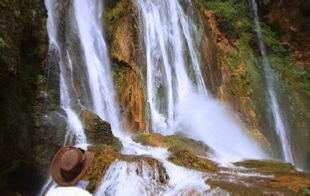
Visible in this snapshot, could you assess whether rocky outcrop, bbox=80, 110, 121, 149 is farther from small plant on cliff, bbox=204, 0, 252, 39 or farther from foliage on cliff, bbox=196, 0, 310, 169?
small plant on cliff, bbox=204, 0, 252, 39

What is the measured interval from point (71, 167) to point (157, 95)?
10.8 m

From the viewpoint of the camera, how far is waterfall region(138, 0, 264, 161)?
1318cm

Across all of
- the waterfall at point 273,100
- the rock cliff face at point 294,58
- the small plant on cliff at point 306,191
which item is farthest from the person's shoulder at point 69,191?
the rock cliff face at point 294,58

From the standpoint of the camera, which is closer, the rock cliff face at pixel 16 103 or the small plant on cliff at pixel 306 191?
the small plant on cliff at pixel 306 191

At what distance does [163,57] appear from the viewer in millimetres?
14727

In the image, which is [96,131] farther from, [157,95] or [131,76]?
[157,95]

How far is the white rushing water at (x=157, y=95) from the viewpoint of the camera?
249 inches

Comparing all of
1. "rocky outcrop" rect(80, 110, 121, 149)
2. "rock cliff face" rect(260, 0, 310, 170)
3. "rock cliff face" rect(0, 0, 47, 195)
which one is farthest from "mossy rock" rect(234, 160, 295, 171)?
"rock cliff face" rect(260, 0, 310, 170)

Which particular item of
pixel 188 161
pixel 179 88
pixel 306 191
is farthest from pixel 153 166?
pixel 179 88

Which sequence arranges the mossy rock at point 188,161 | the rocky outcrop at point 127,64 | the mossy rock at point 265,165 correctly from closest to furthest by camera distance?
the mossy rock at point 188,161 < the mossy rock at point 265,165 < the rocky outcrop at point 127,64

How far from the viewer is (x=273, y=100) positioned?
18.5m

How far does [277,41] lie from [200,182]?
55.2 ft

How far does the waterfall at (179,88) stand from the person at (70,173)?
30.6 feet

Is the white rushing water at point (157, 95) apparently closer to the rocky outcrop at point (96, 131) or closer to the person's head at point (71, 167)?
the rocky outcrop at point (96, 131)
